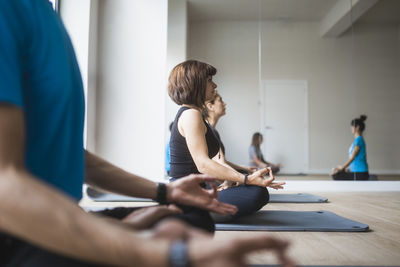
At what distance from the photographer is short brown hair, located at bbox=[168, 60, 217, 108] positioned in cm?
201

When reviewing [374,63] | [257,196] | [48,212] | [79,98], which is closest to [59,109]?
[79,98]

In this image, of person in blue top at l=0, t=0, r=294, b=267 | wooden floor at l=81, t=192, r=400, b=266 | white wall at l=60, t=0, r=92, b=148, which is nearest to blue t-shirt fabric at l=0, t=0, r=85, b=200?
person in blue top at l=0, t=0, r=294, b=267

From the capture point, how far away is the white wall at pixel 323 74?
5.05 meters

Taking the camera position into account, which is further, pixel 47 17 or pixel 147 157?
pixel 147 157

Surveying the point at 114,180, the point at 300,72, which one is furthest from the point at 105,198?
the point at 300,72

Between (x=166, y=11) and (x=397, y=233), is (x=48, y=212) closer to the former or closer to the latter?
(x=397, y=233)

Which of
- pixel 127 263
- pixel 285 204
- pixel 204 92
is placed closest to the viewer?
pixel 127 263

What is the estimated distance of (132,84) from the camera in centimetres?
463

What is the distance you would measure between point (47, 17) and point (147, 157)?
398 cm

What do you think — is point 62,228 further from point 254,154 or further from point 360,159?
point 360,159

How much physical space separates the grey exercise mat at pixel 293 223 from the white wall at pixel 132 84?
2452 mm

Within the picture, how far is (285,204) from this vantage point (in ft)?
10.4

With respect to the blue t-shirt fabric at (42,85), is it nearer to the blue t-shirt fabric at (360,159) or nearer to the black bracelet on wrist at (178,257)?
the black bracelet on wrist at (178,257)

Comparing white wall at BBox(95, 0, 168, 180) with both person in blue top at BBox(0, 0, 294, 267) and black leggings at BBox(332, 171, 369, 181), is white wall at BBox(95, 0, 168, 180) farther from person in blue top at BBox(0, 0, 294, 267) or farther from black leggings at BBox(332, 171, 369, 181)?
person in blue top at BBox(0, 0, 294, 267)
